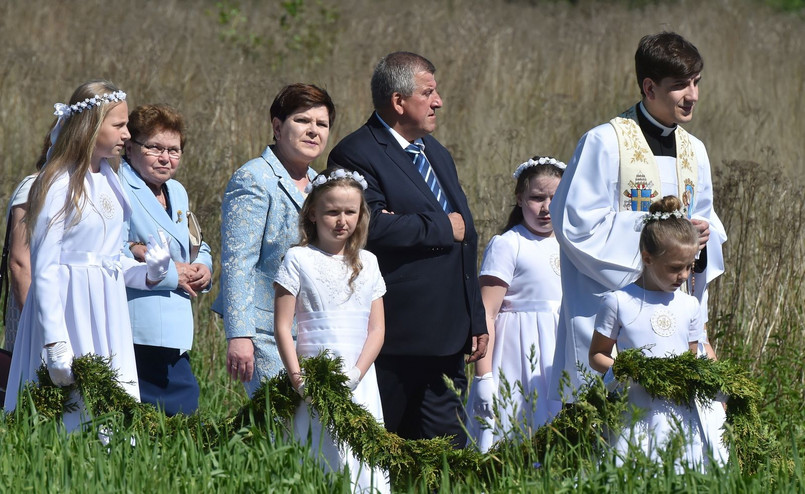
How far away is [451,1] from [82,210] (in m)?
13.3

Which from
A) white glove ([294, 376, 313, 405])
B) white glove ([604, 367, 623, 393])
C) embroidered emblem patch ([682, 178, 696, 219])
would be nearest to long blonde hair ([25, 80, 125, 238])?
white glove ([294, 376, 313, 405])

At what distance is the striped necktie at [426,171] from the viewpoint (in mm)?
5043

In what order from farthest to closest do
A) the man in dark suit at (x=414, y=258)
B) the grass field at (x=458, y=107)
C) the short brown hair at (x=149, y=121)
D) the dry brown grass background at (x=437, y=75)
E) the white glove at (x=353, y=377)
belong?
the dry brown grass background at (x=437, y=75), the short brown hair at (x=149, y=121), the man in dark suit at (x=414, y=258), the white glove at (x=353, y=377), the grass field at (x=458, y=107)

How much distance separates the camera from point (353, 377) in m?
4.30

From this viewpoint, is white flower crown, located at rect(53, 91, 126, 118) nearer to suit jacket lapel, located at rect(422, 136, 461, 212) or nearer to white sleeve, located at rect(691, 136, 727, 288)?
suit jacket lapel, located at rect(422, 136, 461, 212)

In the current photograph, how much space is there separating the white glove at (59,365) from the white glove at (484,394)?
1.87 meters

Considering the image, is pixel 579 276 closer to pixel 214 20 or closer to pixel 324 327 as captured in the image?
pixel 324 327

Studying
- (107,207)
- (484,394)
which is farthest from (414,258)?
(107,207)

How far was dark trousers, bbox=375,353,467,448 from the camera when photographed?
4.92 m

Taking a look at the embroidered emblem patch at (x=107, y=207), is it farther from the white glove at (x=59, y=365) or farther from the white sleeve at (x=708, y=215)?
the white sleeve at (x=708, y=215)

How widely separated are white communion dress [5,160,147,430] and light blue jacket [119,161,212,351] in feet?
0.89

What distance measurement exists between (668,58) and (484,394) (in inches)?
67.4

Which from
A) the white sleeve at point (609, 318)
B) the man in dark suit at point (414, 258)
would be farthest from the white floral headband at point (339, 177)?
the white sleeve at point (609, 318)

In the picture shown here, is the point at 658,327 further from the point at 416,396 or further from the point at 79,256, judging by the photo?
the point at 79,256
